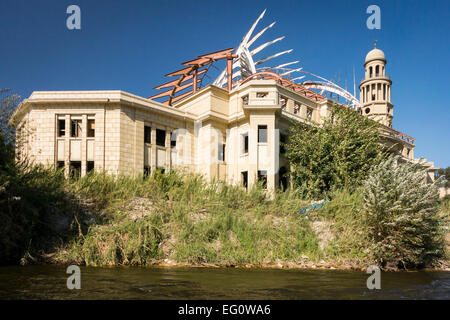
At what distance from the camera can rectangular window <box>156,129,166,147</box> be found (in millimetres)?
26141

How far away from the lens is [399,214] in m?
11.6

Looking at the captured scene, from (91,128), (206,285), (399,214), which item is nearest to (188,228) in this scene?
(206,285)

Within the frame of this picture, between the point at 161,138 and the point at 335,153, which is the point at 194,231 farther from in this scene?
the point at 161,138

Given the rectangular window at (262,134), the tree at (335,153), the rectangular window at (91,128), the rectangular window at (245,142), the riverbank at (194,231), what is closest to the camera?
the riverbank at (194,231)

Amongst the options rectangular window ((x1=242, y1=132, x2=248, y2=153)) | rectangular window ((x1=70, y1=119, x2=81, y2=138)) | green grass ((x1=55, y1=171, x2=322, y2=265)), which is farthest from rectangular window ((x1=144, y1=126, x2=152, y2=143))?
green grass ((x1=55, y1=171, x2=322, y2=265))

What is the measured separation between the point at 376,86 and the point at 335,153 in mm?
33679

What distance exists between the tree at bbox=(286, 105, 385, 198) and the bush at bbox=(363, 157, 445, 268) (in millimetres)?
7583

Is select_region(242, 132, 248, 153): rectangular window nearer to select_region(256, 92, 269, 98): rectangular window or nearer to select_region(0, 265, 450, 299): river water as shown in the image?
select_region(256, 92, 269, 98): rectangular window

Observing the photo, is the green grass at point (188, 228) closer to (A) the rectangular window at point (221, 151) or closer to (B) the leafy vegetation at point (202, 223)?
(B) the leafy vegetation at point (202, 223)

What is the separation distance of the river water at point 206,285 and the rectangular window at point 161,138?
54.5 feet

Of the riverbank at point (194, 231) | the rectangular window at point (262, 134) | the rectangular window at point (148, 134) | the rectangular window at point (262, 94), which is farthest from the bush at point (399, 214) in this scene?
the rectangular window at point (148, 134)

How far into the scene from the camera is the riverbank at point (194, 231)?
11.3 metres
